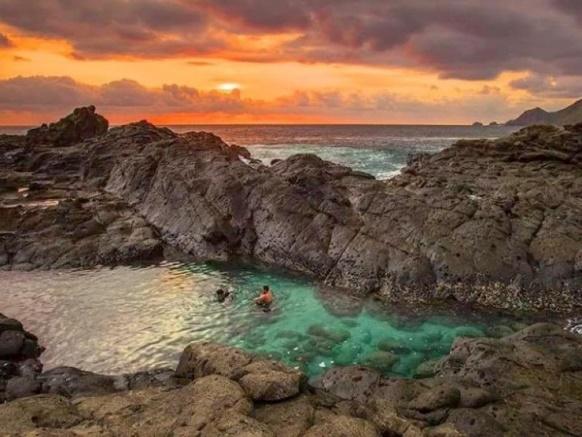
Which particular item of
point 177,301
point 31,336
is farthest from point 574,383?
point 31,336

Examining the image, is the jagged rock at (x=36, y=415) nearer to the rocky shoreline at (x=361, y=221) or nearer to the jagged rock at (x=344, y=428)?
the jagged rock at (x=344, y=428)

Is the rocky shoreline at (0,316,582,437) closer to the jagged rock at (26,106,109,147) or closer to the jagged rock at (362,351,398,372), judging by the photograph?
the jagged rock at (362,351,398,372)

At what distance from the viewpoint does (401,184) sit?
4656 cm

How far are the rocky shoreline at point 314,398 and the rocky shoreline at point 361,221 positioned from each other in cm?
1006

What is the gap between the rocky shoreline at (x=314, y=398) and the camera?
45.2 feet

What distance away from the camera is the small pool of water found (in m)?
26.3

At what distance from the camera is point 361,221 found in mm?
39281

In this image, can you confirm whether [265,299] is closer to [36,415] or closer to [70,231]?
[36,415]

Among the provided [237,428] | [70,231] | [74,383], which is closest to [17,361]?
[74,383]

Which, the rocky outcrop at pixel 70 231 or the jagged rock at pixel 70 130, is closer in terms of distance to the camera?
the rocky outcrop at pixel 70 231

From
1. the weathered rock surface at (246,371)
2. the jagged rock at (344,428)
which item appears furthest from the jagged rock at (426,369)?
the jagged rock at (344,428)

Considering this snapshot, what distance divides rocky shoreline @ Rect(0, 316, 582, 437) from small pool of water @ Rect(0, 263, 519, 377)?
3.34m

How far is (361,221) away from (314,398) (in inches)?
973

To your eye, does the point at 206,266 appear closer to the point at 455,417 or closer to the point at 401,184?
the point at 401,184
